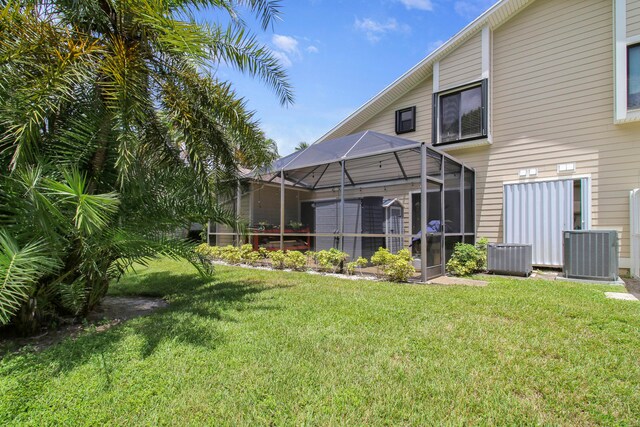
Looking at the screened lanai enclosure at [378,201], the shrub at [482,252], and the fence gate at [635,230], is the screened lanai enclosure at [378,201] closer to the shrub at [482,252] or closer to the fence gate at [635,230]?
the shrub at [482,252]

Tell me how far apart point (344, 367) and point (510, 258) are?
5.81 metres

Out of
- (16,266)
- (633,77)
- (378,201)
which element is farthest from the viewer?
(378,201)

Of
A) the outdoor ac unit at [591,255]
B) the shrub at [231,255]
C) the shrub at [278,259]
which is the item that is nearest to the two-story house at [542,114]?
the outdoor ac unit at [591,255]

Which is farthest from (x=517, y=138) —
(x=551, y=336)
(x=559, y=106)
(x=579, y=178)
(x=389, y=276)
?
(x=551, y=336)

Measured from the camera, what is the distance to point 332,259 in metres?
7.49

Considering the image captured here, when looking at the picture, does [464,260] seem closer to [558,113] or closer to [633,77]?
[558,113]

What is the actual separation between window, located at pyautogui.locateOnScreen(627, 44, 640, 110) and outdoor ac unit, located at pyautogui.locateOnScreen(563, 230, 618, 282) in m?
2.76

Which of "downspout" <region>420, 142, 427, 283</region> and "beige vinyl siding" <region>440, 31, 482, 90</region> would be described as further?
"beige vinyl siding" <region>440, 31, 482, 90</region>

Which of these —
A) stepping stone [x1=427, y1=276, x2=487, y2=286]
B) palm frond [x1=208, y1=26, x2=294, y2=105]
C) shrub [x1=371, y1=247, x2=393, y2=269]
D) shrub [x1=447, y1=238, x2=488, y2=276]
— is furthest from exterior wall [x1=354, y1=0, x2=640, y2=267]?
palm frond [x1=208, y1=26, x2=294, y2=105]

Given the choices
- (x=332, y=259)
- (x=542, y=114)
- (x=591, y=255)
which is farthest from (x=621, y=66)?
(x=332, y=259)

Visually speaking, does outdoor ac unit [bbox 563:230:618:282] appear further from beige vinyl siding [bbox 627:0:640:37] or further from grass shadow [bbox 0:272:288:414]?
grass shadow [bbox 0:272:288:414]

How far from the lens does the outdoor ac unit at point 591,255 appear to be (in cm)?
588

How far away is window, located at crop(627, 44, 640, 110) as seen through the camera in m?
6.41

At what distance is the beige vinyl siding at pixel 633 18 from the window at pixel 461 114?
2723mm
